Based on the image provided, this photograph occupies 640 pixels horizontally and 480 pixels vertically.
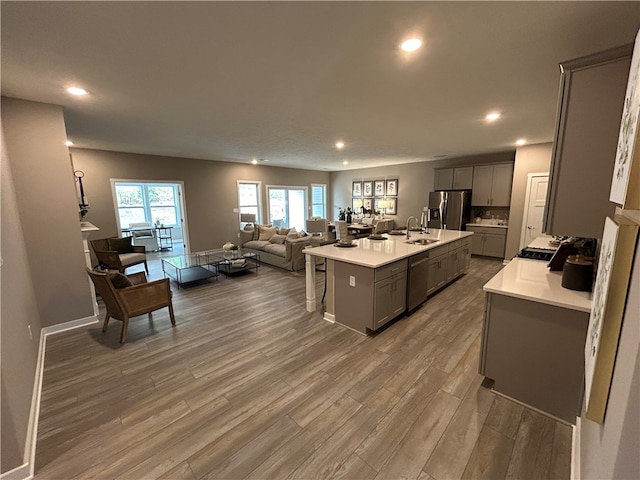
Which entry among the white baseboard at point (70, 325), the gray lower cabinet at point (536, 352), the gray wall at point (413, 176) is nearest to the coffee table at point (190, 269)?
the white baseboard at point (70, 325)

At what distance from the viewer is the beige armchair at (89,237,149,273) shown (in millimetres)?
4414

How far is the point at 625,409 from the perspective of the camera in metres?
0.77

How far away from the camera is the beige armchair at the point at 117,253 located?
4.41 m

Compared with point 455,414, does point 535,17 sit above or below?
above

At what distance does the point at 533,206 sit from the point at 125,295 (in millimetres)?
→ 7330

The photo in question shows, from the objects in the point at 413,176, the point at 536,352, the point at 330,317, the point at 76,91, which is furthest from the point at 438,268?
the point at 76,91

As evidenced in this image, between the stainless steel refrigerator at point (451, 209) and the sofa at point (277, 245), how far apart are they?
3595 millimetres

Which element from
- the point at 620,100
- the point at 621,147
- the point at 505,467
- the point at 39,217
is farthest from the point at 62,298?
the point at 620,100

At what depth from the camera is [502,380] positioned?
6.81ft

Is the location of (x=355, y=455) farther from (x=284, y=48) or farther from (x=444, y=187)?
(x=444, y=187)

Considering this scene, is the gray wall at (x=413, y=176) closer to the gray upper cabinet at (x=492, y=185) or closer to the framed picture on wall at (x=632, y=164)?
the gray upper cabinet at (x=492, y=185)

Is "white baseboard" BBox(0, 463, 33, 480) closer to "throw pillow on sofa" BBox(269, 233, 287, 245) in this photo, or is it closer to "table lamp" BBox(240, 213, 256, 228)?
"throw pillow on sofa" BBox(269, 233, 287, 245)

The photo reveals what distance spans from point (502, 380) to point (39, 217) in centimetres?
484

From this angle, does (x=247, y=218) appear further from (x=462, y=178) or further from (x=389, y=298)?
(x=462, y=178)
